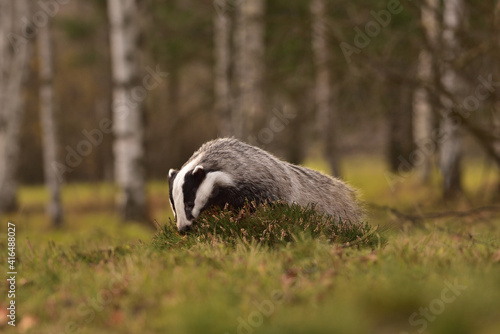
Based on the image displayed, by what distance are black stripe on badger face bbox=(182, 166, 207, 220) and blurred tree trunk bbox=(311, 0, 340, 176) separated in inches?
123

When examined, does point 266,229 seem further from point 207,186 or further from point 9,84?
point 9,84

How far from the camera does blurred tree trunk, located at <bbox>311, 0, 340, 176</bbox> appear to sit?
25.6 ft

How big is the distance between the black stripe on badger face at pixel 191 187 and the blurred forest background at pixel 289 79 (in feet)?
9.29

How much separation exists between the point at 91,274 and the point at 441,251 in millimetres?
2485

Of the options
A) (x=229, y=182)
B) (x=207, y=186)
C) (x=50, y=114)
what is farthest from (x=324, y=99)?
(x=50, y=114)

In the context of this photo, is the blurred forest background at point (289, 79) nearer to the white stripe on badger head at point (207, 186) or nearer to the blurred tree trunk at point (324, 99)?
the blurred tree trunk at point (324, 99)

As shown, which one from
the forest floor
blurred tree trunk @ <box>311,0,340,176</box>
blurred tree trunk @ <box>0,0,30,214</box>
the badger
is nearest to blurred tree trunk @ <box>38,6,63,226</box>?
blurred tree trunk @ <box>0,0,30,214</box>

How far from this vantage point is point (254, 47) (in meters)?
13.5

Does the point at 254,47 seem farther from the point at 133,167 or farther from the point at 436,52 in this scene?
the point at 436,52

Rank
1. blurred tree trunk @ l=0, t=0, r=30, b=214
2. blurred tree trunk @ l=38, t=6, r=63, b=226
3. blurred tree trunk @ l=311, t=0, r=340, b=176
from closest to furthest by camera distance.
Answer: blurred tree trunk @ l=311, t=0, r=340, b=176, blurred tree trunk @ l=0, t=0, r=30, b=214, blurred tree trunk @ l=38, t=6, r=63, b=226

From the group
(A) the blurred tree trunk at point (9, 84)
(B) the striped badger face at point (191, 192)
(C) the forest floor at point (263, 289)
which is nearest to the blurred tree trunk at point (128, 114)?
(A) the blurred tree trunk at point (9, 84)

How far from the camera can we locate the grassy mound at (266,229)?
14.7ft

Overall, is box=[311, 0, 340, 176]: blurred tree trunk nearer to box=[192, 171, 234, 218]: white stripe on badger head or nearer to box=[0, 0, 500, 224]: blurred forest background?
box=[0, 0, 500, 224]: blurred forest background

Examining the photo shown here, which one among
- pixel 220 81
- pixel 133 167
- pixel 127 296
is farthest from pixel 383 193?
pixel 127 296
